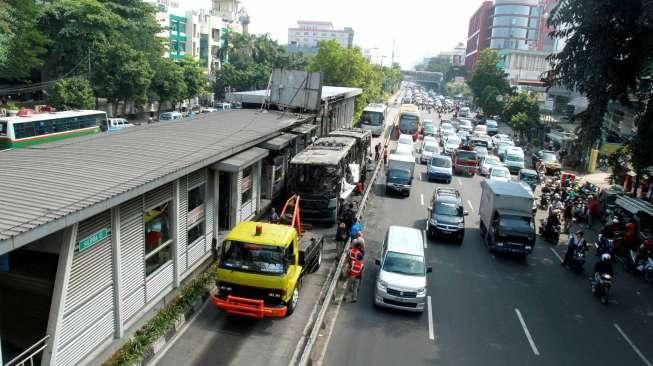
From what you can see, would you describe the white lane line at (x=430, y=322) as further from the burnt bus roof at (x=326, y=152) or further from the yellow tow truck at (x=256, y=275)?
the burnt bus roof at (x=326, y=152)

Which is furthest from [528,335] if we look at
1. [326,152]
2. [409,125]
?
[409,125]

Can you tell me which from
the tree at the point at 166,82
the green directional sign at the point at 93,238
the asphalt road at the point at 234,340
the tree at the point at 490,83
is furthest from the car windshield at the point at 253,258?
the tree at the point at 490,83

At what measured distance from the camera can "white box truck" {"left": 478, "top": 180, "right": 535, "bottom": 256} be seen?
20.5m

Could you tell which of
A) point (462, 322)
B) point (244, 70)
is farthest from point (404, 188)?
point (244, 70)

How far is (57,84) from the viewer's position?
42656 mm

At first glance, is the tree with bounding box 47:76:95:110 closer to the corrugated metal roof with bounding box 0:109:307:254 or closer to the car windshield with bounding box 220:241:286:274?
the corrugated metal roof with bounding box 0:109:307:254

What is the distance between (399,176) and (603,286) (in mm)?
14587

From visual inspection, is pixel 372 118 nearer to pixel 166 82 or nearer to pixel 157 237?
pixel 166 82

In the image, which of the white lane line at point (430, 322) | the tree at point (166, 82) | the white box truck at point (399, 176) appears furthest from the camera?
the tree at point (166, 82)

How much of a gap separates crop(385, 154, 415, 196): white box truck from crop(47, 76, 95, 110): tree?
93.3ft

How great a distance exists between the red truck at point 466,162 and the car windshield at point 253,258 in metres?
28.7

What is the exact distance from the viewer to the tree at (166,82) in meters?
55.3

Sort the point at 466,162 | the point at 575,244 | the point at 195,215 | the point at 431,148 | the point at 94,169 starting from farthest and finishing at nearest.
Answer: the point at 431,148 < the point at 466,162 < the point at 575,244 < the point at 195,215 < the point at 94,169

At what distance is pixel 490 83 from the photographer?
3228 inches
